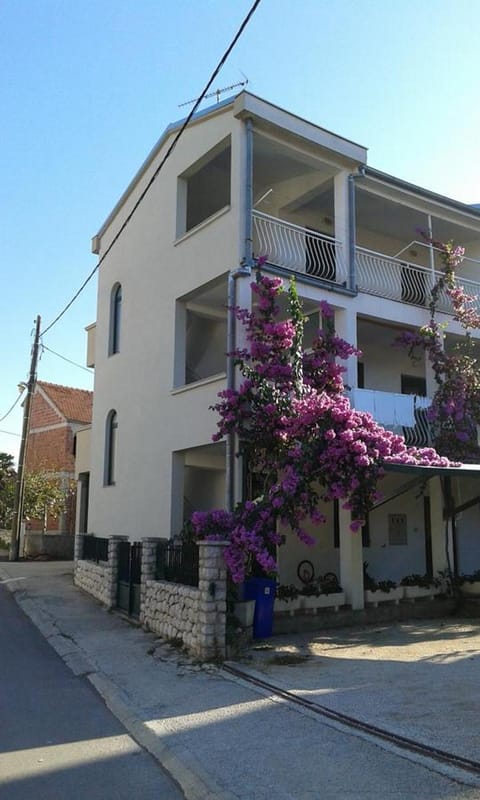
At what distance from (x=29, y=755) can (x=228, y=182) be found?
12.4m

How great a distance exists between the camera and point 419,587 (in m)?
12.1

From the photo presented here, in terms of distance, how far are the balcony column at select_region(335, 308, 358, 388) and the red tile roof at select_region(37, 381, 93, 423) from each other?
69.1ft

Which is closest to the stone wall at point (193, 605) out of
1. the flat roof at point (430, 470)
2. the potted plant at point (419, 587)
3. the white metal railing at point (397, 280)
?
the flat roof at point (430, 470)

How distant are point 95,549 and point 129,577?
3065 mm

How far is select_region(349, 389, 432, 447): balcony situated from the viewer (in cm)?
1215

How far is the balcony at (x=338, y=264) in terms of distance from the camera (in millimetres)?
12320

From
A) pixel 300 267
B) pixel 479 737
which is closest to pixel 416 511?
pixel 300 267

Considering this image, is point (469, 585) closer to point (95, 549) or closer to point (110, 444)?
point (95, 549)

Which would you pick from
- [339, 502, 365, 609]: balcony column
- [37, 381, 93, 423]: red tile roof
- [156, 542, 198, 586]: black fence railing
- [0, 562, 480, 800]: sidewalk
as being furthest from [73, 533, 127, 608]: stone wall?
[37, 381, 93, 423]: red tile roof

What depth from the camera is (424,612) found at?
38.9ft

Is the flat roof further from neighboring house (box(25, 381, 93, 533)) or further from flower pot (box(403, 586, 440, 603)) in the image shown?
neighboring house (box(25, 381, 93, 533))

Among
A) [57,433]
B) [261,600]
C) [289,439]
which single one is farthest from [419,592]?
[57,433]

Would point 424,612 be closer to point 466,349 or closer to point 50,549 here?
point 466,349

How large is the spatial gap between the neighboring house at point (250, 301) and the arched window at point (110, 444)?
0.03 m
